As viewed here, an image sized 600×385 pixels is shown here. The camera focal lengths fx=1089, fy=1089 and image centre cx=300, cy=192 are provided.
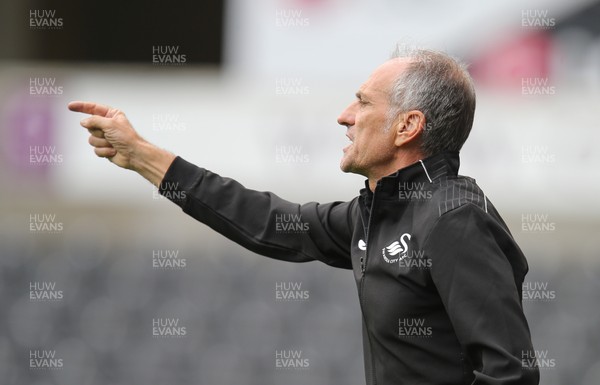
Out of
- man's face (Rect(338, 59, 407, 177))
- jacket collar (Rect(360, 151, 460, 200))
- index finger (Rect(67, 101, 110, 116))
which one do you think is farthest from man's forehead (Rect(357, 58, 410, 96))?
index finger (Rect(67, 101, 110, 116))

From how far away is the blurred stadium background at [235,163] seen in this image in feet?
19.1

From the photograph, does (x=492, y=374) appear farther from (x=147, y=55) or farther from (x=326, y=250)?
(x=147, y=55)

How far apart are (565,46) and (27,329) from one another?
4.47 metres

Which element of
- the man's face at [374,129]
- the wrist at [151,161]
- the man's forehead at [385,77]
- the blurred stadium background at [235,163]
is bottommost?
the blurred stadium background at [235,163]

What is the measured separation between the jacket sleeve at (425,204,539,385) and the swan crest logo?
3.4 inches

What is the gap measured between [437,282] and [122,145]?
876 millimetres

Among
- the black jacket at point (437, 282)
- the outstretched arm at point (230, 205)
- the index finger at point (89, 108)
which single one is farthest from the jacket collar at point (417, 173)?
the index finger at point (89, 108)

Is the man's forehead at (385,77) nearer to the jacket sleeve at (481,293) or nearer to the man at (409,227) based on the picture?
the man at (409,227)

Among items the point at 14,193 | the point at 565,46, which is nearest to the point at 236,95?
the point at 14,193

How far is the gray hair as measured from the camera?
7.56ft

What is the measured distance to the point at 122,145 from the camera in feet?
8.38

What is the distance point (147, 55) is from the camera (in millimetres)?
8906

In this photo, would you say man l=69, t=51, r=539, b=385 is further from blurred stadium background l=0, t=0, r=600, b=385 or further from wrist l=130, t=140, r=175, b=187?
blurred stadium background l=0, t=0, r=600, b=385

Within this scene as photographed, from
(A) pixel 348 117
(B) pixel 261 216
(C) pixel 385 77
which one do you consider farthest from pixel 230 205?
(C) pixel 385 77
